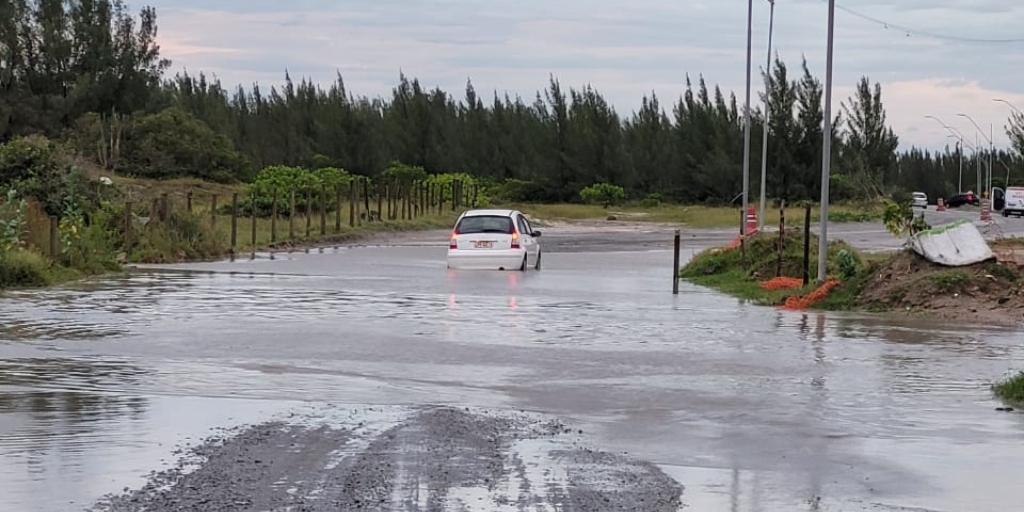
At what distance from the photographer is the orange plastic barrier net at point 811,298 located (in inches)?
898

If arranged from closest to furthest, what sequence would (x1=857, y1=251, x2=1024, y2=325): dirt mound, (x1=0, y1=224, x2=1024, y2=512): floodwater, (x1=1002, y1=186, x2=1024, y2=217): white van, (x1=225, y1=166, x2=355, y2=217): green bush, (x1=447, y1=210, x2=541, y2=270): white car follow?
(x1=0, y1=224, x2=1024, y2=512): floodwater
(x1=857, y1=251, x2=1024, y2=325): dirt mound
(x1=447, y1=210, x2=541, y2=270): white car
(x1=225, y1=166, x2=355, y2=217): green bush
(x1=1002, y1=186, x2=1024, y2=217): white van

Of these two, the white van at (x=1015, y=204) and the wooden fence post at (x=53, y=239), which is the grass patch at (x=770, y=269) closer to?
the wooden fence post at (x=53, y=239)

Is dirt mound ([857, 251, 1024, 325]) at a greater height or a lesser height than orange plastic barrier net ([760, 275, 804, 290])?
greater

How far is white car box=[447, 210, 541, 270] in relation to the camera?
30000 millimetres

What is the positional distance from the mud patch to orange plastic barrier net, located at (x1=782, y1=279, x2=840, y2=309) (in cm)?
1253

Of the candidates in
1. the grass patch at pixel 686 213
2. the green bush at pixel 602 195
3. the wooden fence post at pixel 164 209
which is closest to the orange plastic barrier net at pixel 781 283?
the wooden fence post at pixel 164 209

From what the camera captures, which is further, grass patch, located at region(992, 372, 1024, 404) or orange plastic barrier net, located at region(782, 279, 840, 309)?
orange plastic barrier net, located at region(782, 279, 840, 309)

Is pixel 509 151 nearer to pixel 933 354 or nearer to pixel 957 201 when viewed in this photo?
pixel 957 201

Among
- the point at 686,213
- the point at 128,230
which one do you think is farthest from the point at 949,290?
the point at 686,213

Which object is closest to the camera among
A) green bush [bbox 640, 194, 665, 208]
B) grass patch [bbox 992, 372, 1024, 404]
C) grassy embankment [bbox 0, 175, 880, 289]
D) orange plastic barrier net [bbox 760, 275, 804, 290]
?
grass patch [bbox 992, 372, 1024, 404]

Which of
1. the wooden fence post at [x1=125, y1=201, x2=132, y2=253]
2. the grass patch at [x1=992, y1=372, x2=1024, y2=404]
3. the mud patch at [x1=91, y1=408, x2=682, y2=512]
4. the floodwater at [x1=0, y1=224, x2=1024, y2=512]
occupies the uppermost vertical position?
the wooden fence post at [x1=125, y1=201, x2=132, y2=253]

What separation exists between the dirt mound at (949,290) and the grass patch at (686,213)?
43007mm

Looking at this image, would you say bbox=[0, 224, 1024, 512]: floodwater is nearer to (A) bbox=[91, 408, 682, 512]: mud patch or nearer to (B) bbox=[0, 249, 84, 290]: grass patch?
(A) bbox=[91, 408, 682, 512]: mud patch

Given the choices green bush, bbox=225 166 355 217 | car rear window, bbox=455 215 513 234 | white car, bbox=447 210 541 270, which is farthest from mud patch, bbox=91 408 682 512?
green bush, bbox=225 166 355 217
